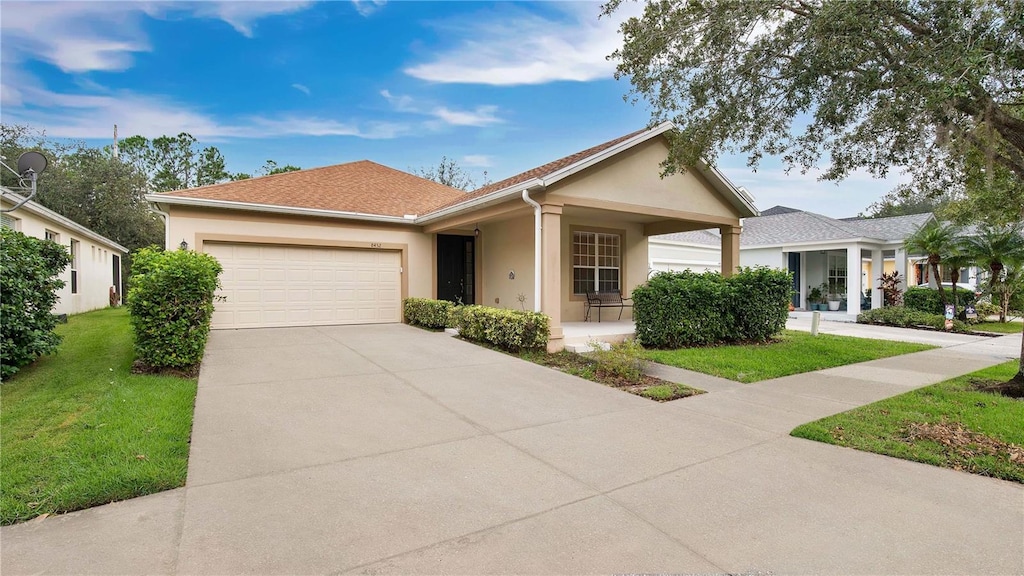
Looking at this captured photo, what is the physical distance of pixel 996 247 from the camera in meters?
13.7

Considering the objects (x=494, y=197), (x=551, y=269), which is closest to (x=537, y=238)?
(x=551, y=269)

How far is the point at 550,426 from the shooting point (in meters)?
4.86

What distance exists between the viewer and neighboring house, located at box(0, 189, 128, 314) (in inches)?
449

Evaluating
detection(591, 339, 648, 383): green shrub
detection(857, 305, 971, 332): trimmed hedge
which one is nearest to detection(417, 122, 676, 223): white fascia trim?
detection(591, 339, 648, 383): green shrub

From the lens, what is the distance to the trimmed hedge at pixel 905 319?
13.6 m

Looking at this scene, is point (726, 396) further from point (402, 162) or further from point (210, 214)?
point (402, 162)

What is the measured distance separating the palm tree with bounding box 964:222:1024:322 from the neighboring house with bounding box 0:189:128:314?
898 inches

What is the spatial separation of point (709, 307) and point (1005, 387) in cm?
417

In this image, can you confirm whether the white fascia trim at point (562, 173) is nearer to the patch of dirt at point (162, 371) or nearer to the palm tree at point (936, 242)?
the patch of dirt at point (162, 371)

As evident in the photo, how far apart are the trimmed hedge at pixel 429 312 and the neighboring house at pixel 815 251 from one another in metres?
8.37

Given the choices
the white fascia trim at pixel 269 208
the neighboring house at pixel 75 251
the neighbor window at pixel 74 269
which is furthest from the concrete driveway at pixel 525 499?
the neighbor window at pixel 74 269

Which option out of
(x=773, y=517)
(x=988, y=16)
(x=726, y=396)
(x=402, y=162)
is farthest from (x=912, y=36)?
(x=402, y=162)

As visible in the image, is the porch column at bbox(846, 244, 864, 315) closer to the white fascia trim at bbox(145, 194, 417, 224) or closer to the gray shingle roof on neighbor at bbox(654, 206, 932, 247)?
the gray shingle roof on neighbor at bbox(654, 206, 932, 247)

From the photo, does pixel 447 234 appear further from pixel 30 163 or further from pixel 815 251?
pixel 815 251
